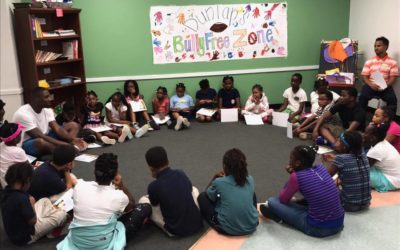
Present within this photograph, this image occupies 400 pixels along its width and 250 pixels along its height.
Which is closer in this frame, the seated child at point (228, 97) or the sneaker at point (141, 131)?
the sneaker at point (141, 131)

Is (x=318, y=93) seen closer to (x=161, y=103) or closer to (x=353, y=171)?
(x=161, y=103)

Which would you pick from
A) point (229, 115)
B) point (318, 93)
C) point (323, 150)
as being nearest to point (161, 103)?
point (229, 115)

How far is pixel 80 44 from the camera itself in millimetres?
5605

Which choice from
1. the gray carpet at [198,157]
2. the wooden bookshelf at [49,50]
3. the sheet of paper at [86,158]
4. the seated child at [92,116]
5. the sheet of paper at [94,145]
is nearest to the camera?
the gray carpet at [198,157]

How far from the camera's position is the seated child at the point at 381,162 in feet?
10.6

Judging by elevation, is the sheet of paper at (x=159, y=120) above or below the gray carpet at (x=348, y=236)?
above

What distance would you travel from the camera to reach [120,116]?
5457mm

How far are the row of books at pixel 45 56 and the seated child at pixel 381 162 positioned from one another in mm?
4162

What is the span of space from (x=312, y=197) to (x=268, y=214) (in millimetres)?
446

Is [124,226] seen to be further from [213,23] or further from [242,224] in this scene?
[213,23]

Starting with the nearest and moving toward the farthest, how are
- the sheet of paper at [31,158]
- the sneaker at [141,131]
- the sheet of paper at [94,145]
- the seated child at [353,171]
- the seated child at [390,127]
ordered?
1. the seated child at [353,171]
2. the seated child at [390,127]
3. the sheet of paper at [31,158]
4. the sheet of paper at [94,145]
5. the sneaker at [141,131]

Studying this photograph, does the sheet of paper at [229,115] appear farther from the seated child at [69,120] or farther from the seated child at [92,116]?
the seated child at [69,120]

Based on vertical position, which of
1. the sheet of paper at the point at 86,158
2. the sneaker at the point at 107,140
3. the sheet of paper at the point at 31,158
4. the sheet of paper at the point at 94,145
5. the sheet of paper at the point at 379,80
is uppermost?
the sheet of paper at the point at 379,80

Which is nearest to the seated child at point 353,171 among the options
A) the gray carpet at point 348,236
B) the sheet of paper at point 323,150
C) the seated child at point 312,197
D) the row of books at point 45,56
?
the gray carpet at point 348,236
